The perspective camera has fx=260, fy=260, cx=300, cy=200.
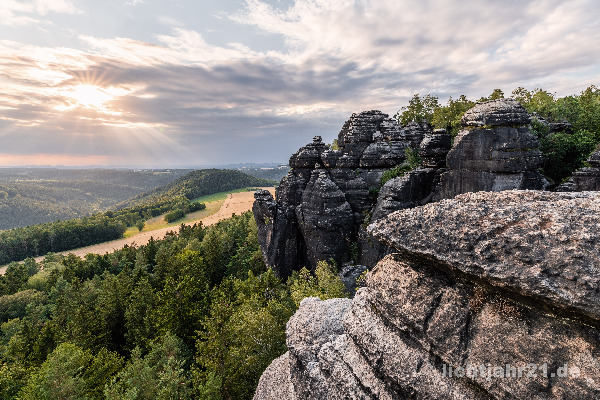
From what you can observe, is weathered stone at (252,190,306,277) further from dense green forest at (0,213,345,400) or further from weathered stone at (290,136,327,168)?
weathered stone at (290,136,327,168)

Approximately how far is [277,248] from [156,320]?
17156mm

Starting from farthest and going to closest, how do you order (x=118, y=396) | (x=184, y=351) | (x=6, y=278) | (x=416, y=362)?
(x=6, y=278) < (x=184, y=351) < (x=118, y=396) < (x=416, y=362)

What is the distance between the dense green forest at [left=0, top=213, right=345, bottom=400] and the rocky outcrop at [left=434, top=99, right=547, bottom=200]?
60.6 feet

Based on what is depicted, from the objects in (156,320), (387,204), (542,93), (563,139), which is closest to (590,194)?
(387,204)

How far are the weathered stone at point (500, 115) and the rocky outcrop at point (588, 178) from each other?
6514 millimetres

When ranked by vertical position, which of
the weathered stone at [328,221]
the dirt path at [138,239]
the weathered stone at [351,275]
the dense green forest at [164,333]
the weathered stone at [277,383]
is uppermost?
the weathered stone at [328,221]

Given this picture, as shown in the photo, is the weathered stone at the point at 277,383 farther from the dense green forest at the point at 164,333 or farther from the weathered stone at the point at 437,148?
the weathered stone at the point at 437,148

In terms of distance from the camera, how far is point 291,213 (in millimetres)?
38781

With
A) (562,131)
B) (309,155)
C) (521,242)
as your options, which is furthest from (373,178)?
(521,242)

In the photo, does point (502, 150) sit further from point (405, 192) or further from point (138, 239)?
point (138, 239)

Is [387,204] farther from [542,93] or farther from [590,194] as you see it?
[542,93]

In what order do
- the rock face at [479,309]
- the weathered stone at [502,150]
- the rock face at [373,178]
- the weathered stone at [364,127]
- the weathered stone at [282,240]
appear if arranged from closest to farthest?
the rock face at [479,309] → the weathered stone at [502,150] → the rock face at [373,178] → the weathered stone at [282,240] → the weathered stone at [364,127]

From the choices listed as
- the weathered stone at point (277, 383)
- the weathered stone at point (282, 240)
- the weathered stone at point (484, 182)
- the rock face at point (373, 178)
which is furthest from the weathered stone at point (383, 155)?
the weathered stone at point (277, 383)

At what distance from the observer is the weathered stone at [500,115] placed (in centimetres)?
2548
